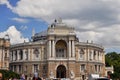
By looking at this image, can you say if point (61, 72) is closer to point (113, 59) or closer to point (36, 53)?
point (36, 53)

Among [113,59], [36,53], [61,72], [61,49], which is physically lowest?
[61,72]

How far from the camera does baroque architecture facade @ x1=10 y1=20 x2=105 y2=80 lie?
96250 mm

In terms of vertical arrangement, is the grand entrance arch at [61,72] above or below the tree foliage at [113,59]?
below

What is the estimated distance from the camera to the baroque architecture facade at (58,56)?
316ft

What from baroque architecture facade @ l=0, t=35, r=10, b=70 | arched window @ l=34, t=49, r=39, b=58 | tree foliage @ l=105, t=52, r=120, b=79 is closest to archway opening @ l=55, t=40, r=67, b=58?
arched window @ l=34, t=49, r=39, b=58

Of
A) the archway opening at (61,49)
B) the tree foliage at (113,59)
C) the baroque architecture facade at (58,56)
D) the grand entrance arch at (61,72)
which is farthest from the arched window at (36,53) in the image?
the tree foliage at (113,59)

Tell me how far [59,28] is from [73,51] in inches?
293

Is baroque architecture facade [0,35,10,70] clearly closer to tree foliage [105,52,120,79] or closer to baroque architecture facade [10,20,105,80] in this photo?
baroque architecture facade [10,20,105,80]

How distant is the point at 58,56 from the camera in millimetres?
98062

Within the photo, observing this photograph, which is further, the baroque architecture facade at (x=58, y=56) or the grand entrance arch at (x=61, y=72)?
the grand entrance arch at (x=61, y=72)

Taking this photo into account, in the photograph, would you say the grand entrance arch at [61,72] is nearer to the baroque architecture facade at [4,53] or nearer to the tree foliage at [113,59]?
the baroque architecture facade at [4,53]

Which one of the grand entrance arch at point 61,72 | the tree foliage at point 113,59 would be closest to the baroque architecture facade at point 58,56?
the grand entrance arch at point 61,72

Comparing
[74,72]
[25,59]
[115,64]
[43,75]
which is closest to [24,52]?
[25,59]

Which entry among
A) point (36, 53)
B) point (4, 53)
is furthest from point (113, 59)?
point (4, 53)
